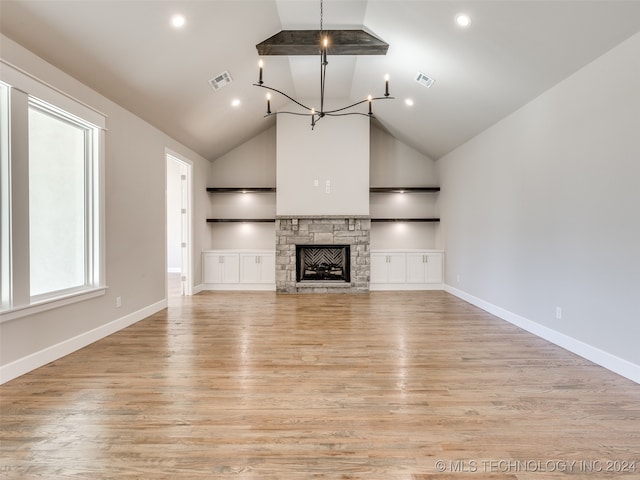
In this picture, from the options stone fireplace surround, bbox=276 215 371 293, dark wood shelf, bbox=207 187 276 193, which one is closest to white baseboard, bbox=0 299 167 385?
stone fireplace surround, bbox=276 215 371 293

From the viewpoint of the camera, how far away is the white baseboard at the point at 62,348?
259cm

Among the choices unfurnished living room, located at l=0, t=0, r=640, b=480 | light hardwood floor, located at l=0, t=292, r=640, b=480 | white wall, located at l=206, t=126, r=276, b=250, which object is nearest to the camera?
light hardwood floor, located at l=0, t=292, r=640, b=480

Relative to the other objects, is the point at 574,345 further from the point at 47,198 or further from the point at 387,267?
the point at 47,198

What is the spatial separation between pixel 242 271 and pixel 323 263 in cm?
171

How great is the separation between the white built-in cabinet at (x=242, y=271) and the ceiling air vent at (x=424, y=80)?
162 inches

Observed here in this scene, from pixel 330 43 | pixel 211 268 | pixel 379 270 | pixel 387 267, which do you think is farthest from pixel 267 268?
pixel 330 43

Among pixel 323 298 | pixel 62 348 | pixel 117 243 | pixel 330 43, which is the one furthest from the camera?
pixel 323 298

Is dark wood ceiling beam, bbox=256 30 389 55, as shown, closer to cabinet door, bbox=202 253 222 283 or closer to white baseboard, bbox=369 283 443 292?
cabinet door, bbox=202 253 222 283

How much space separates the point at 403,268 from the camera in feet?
22.5

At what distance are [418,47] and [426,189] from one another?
11.3 ft

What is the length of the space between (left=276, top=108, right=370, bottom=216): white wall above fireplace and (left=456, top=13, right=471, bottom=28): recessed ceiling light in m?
3.34

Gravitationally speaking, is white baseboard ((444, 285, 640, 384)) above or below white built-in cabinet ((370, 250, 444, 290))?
below

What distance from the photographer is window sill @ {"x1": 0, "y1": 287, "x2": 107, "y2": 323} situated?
8.39 feet

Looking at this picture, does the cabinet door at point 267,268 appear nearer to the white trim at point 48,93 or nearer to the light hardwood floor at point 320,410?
the light hardwood floor at point 320,410
